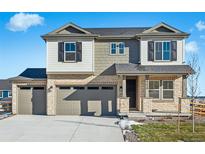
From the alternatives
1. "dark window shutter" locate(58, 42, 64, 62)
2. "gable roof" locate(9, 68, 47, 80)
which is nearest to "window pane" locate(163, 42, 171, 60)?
"dark window shutter" locate(58, 42, 64, 62)

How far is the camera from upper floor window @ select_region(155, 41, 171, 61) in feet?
61.9

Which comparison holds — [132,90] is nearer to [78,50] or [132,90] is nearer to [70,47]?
[78,50]

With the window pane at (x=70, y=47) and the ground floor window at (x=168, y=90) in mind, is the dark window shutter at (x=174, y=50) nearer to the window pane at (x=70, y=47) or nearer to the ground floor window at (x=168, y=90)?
the ground floor window at (x=168, y=90)

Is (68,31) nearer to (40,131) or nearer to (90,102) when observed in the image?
(90,102)

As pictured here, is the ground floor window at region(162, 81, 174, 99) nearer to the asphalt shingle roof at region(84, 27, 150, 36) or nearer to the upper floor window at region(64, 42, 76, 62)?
the asphalt shingle roof at region(84, 27, 150, 36)

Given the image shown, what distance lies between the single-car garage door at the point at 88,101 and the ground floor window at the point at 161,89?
284cm

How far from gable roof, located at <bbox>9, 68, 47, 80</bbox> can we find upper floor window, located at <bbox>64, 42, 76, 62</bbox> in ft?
8.52

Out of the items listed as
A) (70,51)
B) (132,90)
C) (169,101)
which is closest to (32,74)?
(70,51)

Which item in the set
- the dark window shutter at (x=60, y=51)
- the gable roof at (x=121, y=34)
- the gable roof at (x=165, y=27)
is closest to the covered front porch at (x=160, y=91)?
the gable roof at (x=121, y=34)

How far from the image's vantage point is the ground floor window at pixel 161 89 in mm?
19016
